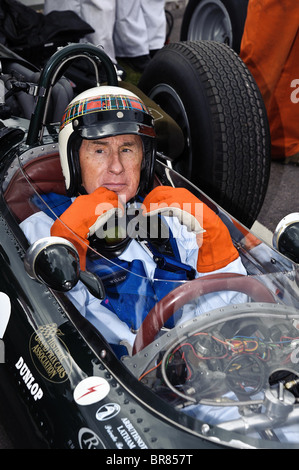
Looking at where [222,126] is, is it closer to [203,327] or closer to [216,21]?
[203,327]

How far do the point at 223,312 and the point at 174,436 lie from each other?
1.43ft

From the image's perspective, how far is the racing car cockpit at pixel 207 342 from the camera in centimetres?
172

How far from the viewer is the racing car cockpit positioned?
172 centimetres

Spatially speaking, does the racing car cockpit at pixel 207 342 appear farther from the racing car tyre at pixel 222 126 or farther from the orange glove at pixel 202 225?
the racing car tyre at pixel 222 126

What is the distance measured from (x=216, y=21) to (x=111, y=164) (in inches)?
129

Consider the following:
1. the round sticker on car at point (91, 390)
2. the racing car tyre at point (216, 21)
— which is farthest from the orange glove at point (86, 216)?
the racing car tyre at point (216, 21)

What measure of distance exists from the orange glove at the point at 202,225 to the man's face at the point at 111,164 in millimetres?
148

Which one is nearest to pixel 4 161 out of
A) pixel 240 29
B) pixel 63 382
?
pixel 63 382

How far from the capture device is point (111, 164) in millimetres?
2645

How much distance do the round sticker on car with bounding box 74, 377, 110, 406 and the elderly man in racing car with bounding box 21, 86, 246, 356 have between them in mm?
220

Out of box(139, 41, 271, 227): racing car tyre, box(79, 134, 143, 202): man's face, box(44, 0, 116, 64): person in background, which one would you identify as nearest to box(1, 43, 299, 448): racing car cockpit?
box(79, 134, 143, 202): man's face

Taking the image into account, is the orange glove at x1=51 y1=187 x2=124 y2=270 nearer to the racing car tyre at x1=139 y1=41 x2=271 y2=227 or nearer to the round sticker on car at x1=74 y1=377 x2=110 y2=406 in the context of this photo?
the round sticker on car at x1=74 y1=377 x2=110 y2=406
